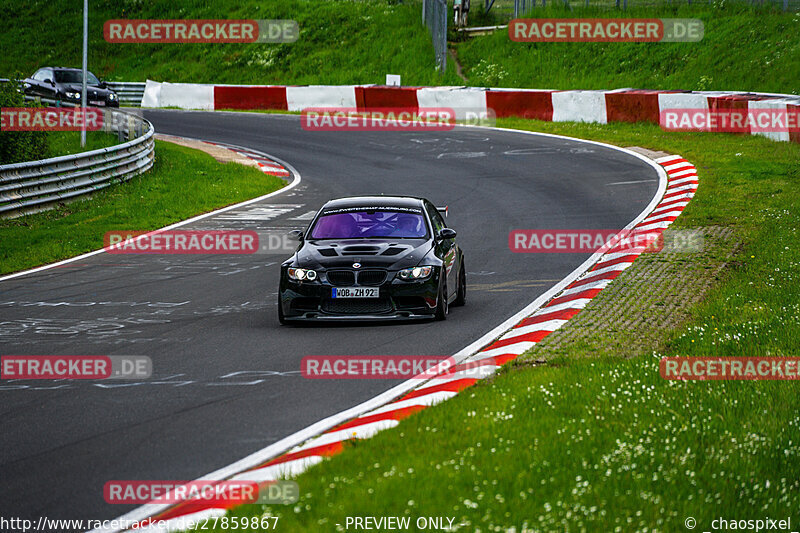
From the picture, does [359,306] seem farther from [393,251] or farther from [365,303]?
[393,251]

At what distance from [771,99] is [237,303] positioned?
1879 centimetres

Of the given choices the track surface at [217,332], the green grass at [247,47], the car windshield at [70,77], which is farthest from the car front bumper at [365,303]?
the green grass at [247,47]

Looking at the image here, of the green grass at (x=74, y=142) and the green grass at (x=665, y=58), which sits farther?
the green grass at (x=665, y=58)

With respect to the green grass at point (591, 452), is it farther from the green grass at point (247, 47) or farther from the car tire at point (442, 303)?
the green grass at point (247, 47)

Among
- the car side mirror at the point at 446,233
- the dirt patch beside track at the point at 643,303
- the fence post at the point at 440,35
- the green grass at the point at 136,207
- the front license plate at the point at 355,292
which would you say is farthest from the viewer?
the fence post at the point at 440,35

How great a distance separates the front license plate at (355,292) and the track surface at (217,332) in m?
0.37

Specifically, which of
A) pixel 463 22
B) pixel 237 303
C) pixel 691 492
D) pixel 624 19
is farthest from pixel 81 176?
pixel 463 22

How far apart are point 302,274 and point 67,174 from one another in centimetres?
1258

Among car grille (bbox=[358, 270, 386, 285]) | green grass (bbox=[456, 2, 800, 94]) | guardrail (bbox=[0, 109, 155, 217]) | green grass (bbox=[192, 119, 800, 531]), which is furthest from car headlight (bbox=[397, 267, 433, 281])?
green grass (bbox=[456, 2, 800, 94])

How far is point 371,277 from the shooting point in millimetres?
11688

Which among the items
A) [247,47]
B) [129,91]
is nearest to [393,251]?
[129,91]

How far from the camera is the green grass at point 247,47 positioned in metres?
47.1

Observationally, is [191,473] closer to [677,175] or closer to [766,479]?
[766,479]

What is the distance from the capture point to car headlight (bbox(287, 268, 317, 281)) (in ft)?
38.5
